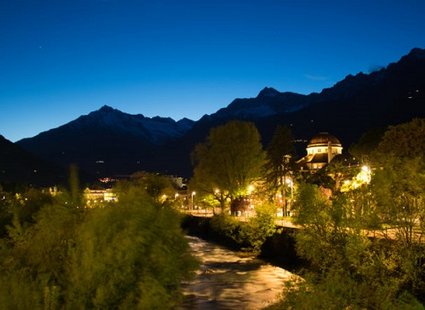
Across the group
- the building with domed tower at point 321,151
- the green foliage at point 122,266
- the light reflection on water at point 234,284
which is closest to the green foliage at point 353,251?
the light reflection on water at point 234,284

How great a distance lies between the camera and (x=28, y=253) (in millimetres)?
22484

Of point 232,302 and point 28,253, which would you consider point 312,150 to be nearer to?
point 232,302

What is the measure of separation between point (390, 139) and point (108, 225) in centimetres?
4481

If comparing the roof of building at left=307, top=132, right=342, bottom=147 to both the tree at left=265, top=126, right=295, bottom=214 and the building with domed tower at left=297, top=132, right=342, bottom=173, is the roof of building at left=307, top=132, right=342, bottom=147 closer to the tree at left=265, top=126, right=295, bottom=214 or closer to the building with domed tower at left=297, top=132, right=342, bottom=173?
the building with domed tower at left=297, top=132, right=342, bottom=173

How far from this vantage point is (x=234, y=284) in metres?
38.1

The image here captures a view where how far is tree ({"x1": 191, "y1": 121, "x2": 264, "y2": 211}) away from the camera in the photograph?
6875 cm

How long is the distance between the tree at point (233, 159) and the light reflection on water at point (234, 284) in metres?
18.9

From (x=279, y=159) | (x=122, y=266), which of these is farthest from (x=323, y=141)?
(x=122, y=266)

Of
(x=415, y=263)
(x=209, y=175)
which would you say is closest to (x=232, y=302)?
(x=415, y=263)

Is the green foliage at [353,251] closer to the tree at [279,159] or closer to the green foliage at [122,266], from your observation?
the green foliage at [122,266]

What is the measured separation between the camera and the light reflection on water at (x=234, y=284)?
32219mm

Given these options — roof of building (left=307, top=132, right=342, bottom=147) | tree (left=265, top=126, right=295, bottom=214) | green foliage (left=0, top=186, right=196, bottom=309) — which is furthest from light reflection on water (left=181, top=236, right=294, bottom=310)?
roof of building (left=307, top=132, right=342, bottom=147)

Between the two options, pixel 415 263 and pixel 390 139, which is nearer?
pixel 415 263

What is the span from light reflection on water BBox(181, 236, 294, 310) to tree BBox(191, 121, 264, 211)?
18940 mm
